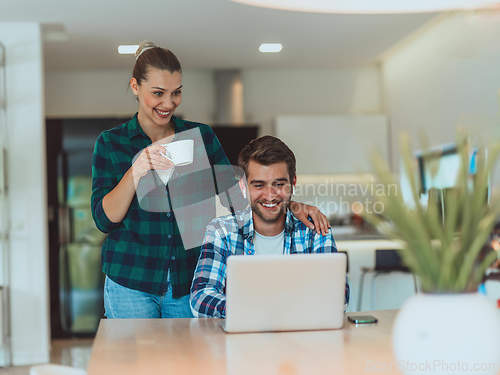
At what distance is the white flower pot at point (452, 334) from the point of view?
1.05 meters

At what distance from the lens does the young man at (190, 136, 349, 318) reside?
2.20 meters

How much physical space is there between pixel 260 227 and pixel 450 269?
1.31 meters

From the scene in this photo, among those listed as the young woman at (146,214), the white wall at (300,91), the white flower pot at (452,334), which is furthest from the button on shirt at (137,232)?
the white wall at (300,91)

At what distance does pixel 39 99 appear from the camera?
16.2 feet

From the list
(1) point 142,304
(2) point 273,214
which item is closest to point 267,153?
(2) point 273,214

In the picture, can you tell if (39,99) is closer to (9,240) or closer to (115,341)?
(9,240)

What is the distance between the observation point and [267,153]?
7.82 feet

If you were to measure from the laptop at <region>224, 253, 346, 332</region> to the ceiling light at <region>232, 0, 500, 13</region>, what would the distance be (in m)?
0.84

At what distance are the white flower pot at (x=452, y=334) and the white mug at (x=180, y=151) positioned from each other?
150 centimetres

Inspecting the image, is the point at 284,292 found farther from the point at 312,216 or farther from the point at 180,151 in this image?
the point at 180,151

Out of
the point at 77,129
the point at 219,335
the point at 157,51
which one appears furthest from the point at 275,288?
the point at 77,129

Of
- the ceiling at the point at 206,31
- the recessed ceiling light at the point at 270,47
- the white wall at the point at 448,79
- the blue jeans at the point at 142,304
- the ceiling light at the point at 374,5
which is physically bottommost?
the blue jeans at the point at 142,304

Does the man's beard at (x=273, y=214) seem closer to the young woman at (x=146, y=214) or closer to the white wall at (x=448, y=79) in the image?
the young woman at (x=146, y=214)

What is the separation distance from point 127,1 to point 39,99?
4.00ft
